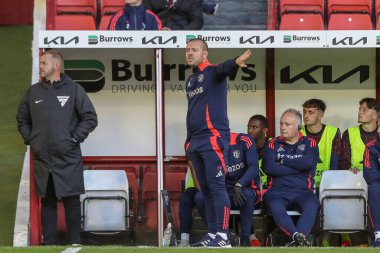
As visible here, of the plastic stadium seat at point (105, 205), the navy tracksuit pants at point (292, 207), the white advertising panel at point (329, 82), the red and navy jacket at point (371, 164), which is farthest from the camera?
the white advertising panel at point (329, 82)

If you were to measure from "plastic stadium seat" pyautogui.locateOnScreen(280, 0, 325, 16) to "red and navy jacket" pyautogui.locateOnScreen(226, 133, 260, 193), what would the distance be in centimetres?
328

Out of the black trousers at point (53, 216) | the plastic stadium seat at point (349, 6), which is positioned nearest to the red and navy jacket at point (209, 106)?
the black trousers at point (53, 216)

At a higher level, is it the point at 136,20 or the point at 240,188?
the point at 136,20

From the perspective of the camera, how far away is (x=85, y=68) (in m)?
13.5

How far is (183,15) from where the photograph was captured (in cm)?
1405

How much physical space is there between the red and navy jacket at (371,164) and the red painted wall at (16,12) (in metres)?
10.6

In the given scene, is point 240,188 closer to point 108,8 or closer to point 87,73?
point 87,73

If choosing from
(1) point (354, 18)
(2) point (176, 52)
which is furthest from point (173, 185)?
(1) point (354, 18)

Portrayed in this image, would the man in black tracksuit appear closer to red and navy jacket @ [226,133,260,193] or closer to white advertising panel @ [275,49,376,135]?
red and navy jacket @ [226,133,260,193]

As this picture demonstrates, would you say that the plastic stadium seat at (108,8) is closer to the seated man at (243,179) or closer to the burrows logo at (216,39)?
the burrows logo at (216,39)

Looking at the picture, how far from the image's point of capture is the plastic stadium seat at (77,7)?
49.0 feet

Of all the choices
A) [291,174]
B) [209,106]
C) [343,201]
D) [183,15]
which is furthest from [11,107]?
[209,106]

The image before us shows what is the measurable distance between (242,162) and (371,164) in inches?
48.4

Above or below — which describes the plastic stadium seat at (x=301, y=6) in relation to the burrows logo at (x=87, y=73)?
above
